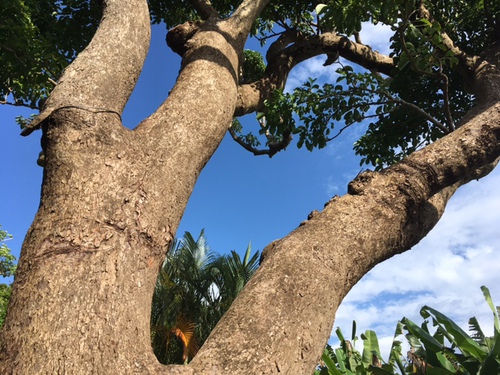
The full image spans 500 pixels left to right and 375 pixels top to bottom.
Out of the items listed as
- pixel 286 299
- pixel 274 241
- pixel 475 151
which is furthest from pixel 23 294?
pixel 475 151

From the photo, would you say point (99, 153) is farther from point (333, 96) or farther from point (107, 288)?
point (333, 96)

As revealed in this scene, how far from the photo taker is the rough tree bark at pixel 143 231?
1342mm

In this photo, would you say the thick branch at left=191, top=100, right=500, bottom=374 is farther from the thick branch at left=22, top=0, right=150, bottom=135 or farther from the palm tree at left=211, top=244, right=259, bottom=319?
the palm tree at left=211, top=244, right=259, bottom=319

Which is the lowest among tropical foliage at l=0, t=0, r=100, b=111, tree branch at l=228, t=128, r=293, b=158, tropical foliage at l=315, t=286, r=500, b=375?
tropical foliage at l=315, t=286, r=500, b=375

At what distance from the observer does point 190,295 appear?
11.3 metres

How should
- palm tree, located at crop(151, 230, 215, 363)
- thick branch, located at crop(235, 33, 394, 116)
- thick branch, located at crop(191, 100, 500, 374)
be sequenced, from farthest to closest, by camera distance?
palm tree, located at crop(151, 230, 215, 363)
thick branch, located at crop(235, 33, 394, 116)
thick branch, located at crop(191, 100, 500, 374)

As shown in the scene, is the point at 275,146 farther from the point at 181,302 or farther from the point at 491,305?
the point at 181,302

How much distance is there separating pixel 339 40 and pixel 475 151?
130 inches

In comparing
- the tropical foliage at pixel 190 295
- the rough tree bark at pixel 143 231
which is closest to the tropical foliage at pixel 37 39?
the rough tree bark at pixel 143 231

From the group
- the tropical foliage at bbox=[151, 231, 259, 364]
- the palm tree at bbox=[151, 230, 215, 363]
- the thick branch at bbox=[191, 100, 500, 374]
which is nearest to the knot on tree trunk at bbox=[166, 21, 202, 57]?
the thick branch at bbox=[191, 100, 500, 374]

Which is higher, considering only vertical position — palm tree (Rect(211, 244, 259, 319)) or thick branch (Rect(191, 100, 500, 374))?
palm tree (Rect(211, 244, 259, 319))

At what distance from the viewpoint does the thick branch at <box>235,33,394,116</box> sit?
4051mm

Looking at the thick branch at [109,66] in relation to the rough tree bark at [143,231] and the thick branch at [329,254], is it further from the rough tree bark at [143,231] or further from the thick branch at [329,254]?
the thick branch at [329,254]

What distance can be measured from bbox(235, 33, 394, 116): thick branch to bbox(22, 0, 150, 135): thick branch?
4.93ft
